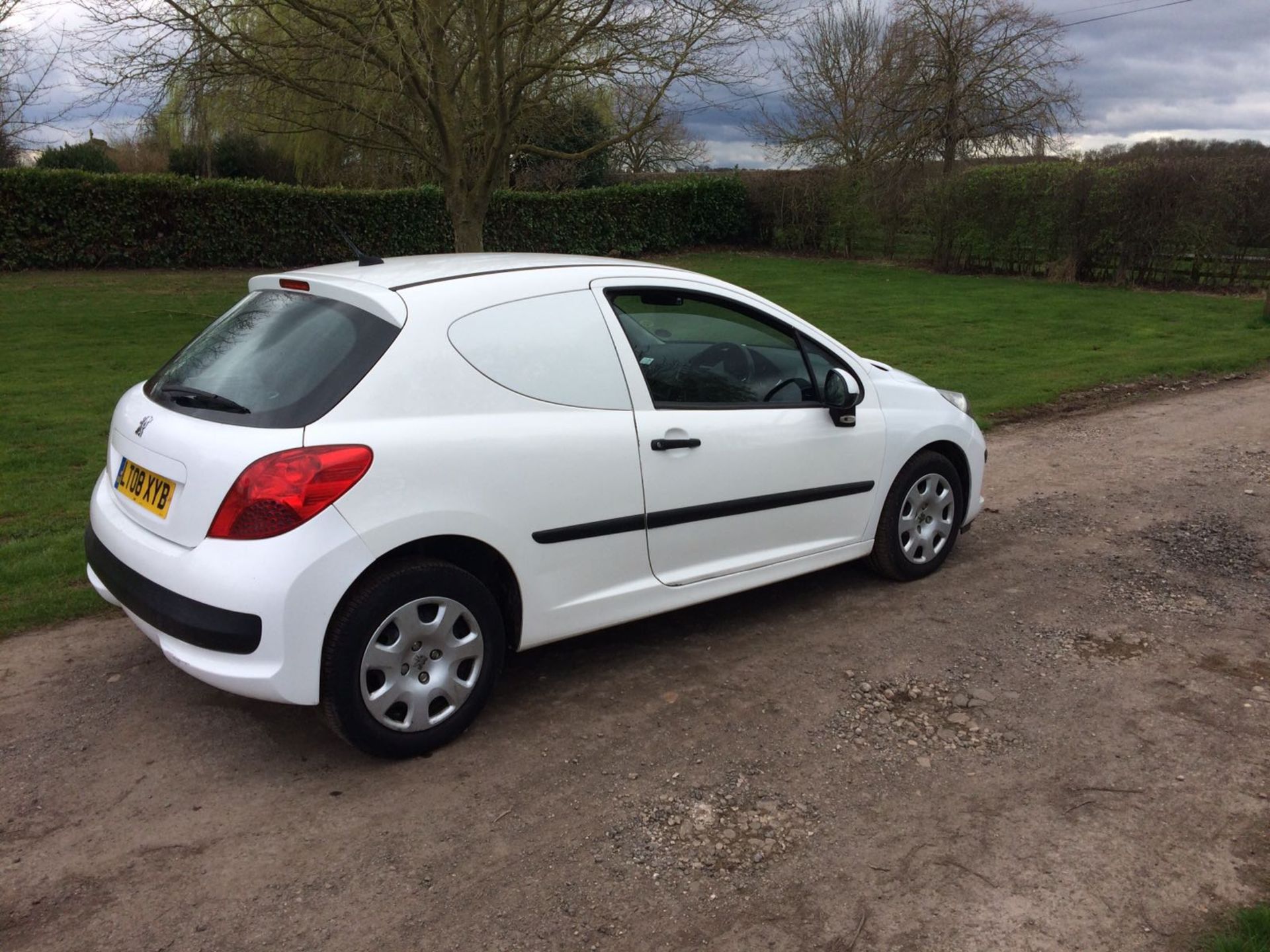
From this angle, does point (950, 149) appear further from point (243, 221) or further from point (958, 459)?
point (958, 459)

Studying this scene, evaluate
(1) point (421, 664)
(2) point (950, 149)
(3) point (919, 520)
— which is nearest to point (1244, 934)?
(1) point (421, 664)

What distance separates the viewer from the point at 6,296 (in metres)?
16.2

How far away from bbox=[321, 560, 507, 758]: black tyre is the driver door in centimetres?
84

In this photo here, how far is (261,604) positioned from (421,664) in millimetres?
595

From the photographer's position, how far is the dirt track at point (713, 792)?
2.69m

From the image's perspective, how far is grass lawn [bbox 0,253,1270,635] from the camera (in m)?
5.80

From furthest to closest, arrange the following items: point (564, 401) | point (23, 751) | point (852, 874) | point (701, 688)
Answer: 1. point (701, 688)
2. point (564, 401)
3. point (23, 751)
4. point (852, 874)

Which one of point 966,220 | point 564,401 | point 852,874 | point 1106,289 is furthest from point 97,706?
point 966,220

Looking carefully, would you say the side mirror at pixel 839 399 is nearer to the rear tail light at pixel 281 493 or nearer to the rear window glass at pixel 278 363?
the rear window glass at pixel 278 363

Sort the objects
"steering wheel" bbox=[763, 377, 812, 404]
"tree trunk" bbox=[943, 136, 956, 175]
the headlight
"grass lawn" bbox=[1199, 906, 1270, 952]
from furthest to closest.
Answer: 1. "tree trunk" bbox=[943, 136, 956, 175]
2. the headlight
3. "steering wheel" bbox=[763, 377, 812, 404]
4. "grass lawn" bbox=[1199, 906, 1270, 952]

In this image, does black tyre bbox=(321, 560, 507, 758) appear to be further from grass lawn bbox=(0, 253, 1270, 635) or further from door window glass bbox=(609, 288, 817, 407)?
grass lawn bbox=(0, 253, 1270, 635)

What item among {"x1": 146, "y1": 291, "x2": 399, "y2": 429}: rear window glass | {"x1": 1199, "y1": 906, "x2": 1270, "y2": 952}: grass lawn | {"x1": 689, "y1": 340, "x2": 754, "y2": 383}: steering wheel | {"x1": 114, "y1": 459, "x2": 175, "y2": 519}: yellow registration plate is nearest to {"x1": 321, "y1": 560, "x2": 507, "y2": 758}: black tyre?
{"x1": 146, "y1": 291, "x2": 399, "y2": 429}: rear window glass

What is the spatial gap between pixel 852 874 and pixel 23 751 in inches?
112

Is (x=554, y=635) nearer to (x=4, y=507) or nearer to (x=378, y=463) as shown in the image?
(x=378, y=463)
